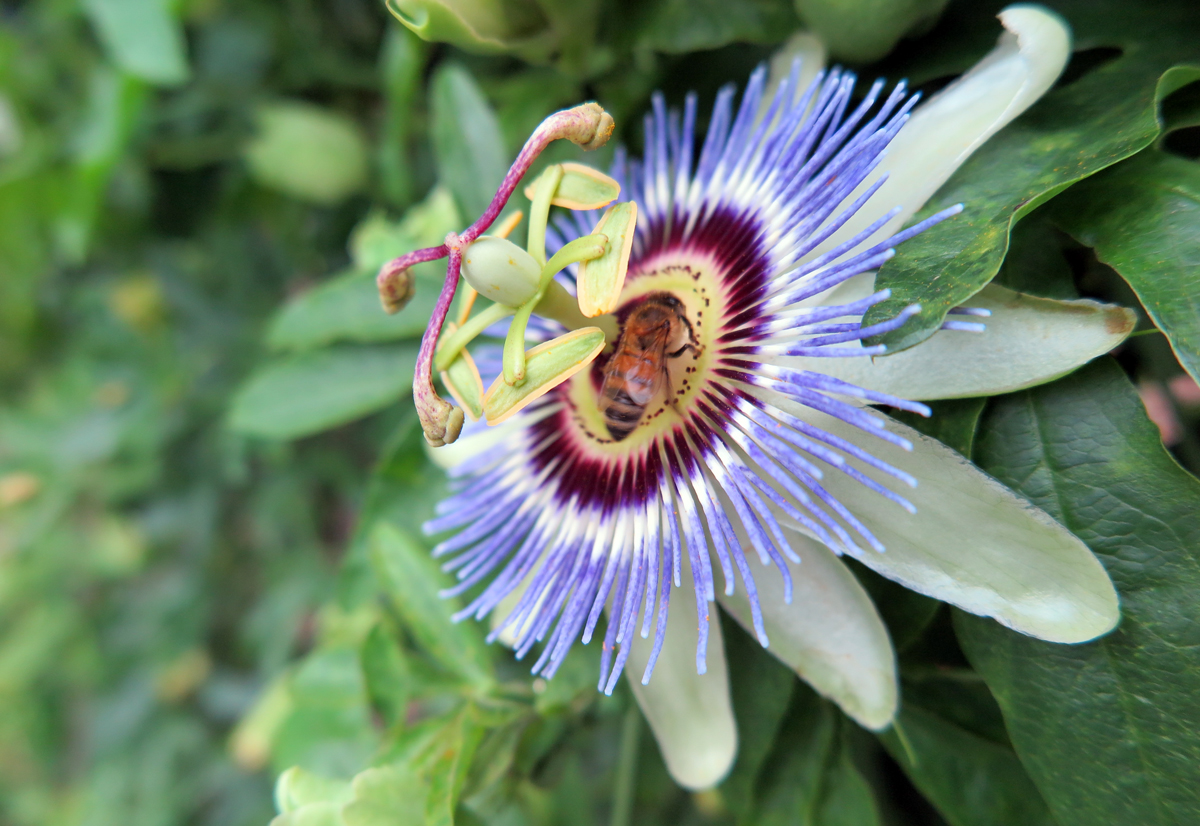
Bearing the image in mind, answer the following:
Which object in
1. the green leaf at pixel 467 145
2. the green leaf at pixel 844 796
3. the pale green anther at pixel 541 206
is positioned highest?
the green leaf at pixel 467 145

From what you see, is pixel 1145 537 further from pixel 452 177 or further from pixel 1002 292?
pixel 452 177

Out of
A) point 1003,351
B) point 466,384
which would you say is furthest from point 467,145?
point 1003,351

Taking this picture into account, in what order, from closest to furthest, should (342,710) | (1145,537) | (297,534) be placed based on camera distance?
(1145,537)
(342,710)
(297,534)

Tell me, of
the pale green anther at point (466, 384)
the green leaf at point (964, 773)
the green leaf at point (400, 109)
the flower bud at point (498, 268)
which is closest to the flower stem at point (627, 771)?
the green leaf at point (964, 773)

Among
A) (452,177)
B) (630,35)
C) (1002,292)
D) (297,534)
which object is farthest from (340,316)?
(297,534)

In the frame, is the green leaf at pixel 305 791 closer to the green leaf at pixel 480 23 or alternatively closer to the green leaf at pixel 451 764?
the green leaf at pixel 451 764

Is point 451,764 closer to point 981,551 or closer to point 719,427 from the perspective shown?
point 719,427
